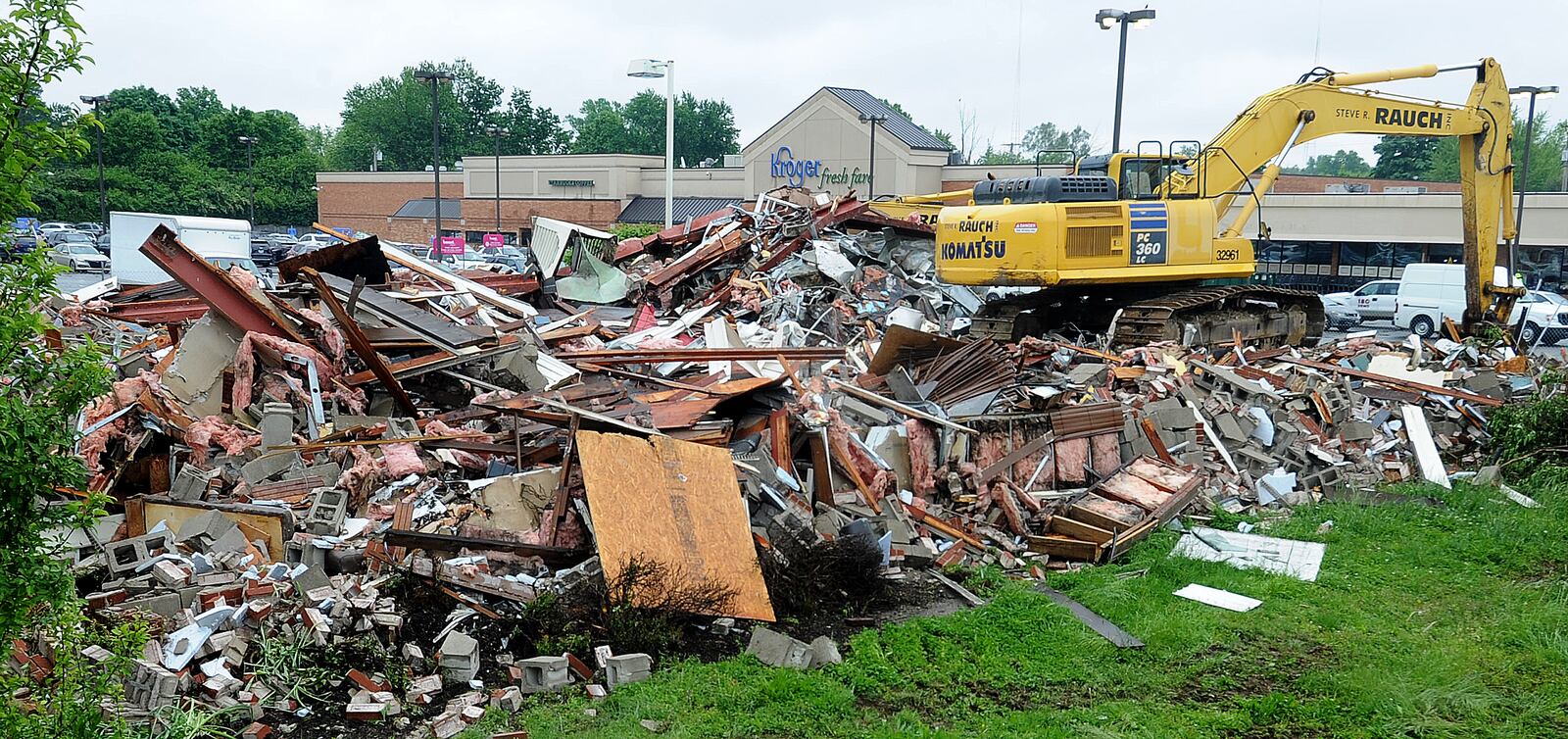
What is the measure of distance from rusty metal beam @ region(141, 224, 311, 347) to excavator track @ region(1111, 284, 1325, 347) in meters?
11.2

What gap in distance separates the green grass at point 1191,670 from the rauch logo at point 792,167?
43627 millimetres

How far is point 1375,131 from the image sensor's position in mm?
16828

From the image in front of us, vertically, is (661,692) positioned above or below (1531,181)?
below

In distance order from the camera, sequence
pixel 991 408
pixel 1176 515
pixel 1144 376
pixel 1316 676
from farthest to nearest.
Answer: pixel 1144 376 → pixel 991 408 → pixel 1176 515 → pixel 1316 676

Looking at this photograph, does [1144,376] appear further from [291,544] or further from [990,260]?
[291,544]

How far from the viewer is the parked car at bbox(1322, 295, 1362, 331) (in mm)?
29344

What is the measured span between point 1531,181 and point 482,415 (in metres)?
77.9

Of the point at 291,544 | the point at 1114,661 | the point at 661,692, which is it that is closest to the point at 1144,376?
the point at 1114,661

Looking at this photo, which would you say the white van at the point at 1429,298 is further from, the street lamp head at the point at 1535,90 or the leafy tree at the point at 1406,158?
the leafy tree at the point at 1406,158

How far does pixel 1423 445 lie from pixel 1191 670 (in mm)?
6706

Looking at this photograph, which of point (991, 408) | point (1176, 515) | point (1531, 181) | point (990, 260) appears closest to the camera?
point (1176, 515)

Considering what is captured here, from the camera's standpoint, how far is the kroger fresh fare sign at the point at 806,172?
165 feet

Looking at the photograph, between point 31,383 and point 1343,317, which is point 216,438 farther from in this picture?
point 1343,317

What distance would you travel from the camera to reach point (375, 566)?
7.07 metres
